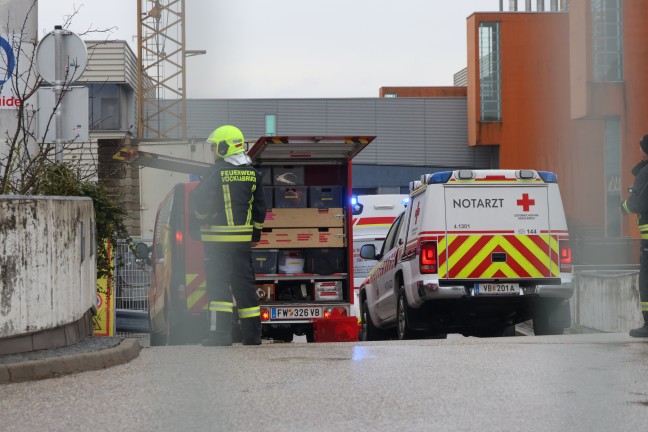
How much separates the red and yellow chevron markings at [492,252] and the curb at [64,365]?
473 centimetres

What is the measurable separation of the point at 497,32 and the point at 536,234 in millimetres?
39128

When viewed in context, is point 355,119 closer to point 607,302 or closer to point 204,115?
point 607,302

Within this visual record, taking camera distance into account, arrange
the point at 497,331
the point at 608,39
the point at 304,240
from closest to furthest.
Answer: the point at 304,240, the point at 497,331, the point at 608,39

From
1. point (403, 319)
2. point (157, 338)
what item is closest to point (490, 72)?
point (157, 338)

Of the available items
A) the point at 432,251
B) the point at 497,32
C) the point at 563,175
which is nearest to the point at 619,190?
the point at 563,175

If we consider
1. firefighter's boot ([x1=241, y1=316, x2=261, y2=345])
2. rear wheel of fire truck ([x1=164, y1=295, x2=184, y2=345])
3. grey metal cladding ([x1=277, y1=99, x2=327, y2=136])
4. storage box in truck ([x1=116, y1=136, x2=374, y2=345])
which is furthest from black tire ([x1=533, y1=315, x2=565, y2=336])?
grey metal cladding ([x1=277, y1=99, x2=327, y2=136])

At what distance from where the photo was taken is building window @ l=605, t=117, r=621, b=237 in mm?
37375

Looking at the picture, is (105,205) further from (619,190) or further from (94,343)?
(619,190)

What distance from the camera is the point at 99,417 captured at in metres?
6.62

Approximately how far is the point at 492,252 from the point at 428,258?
689 mm

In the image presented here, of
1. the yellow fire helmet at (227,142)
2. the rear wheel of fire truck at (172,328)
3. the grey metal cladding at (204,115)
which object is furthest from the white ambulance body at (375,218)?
the grey metal cladding at (204,115)

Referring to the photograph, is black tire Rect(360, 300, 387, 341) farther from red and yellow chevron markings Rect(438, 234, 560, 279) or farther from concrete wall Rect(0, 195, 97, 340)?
concrete wall Rect(0, 195, 97, 340)

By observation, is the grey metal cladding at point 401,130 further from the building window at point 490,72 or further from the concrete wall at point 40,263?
the concrete wall at point 40,263

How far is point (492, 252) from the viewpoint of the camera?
1327cm
